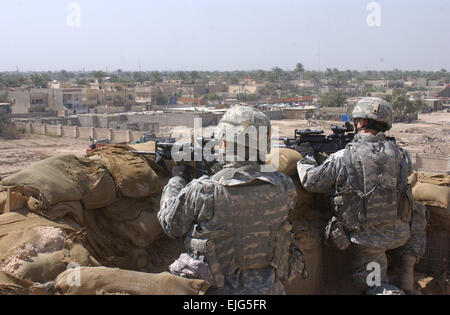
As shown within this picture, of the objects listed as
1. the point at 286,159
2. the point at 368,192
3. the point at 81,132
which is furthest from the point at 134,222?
the point at 81,132

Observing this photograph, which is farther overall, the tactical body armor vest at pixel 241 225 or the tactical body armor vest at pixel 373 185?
the tactical body armor vest at pixel 373 185

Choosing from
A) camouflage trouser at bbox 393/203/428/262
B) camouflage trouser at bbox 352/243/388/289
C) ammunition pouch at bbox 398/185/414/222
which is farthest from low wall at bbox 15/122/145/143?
ammunition pouch at bbox 398/185/414/222

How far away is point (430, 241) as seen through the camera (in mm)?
4348

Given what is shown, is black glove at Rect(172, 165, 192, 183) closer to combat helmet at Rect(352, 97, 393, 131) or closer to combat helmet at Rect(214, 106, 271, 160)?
combat helmet at Rect(214, 106, 271, 160)

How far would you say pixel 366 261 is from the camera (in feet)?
12.0

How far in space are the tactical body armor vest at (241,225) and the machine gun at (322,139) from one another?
1377 millimetres

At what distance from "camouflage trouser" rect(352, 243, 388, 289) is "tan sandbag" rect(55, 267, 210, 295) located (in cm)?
164

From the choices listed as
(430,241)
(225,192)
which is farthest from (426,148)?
(225,192)

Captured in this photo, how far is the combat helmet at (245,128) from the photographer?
2715 mm

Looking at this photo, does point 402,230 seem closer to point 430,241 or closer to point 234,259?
point 430,241

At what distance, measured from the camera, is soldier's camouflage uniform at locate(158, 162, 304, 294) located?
262 centimetres

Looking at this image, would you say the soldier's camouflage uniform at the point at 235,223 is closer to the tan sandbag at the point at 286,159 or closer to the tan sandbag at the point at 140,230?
the tan sandbag at the point at 140,230

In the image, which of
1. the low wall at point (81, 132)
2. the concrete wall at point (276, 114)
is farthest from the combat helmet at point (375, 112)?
the concrete wall at point (276, 114)

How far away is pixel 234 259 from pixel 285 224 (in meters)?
0.35
